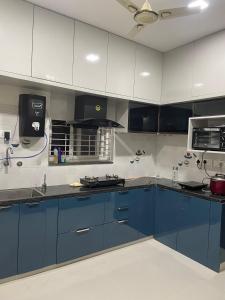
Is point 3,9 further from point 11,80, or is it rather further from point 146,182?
point 146,182

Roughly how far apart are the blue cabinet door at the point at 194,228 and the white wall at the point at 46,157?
3.59 ft

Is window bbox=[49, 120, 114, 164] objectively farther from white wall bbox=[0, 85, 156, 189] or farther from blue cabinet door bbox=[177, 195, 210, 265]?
blue cabinet door bbox=[177, 195, 210, 265]

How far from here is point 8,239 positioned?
2.18 meters

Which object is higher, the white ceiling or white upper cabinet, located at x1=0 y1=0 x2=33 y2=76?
the white ceiling

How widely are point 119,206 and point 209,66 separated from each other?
6.72 ft

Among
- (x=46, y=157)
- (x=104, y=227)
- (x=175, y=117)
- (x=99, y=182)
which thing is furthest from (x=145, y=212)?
(x=46, y=157)

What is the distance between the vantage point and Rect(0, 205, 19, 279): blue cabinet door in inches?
84.6

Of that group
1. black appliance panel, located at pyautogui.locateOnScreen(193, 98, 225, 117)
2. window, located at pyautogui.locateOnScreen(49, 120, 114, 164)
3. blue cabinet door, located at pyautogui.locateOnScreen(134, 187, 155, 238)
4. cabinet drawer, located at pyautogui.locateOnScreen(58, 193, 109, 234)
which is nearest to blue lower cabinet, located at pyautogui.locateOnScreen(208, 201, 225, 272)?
blue cabinet door, located at pyautogui.locateOnScreen(134, 187, 155, 238)

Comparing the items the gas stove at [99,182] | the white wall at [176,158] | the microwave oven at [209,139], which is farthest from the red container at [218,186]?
the gas stove at [99,182]

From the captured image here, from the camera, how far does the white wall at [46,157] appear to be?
260cm

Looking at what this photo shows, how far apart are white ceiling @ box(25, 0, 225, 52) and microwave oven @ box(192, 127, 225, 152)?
3.84 ft

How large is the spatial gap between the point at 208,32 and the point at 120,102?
141cm

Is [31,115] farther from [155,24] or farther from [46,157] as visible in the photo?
[155,24]

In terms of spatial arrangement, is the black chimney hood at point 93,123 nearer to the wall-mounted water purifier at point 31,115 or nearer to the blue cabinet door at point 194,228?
the wall-mounted water purifier at point 31,115
